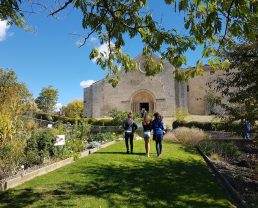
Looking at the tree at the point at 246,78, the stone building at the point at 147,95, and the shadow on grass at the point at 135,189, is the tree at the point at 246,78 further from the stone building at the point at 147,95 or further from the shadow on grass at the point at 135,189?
the stone building at the point at 147,95

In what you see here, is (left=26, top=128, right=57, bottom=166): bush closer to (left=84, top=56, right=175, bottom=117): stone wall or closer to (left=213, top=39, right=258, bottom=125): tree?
(left=213, top=39, right=258, bottom=125): tree

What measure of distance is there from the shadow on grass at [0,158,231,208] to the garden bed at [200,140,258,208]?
0.68 m

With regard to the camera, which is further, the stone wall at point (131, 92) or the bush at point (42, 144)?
the stone wall at point (131, 92)

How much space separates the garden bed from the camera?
788 cm

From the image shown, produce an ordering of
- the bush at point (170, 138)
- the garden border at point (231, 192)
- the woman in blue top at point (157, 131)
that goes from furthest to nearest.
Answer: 1. the bush at point (170, 138)
2. the woman in blue top at point (157, 131)
3. the garden border at point (231, 192)

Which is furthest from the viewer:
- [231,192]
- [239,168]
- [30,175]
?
[239,168]

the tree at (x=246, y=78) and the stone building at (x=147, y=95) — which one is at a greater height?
the stone building at (x=147, y=95)

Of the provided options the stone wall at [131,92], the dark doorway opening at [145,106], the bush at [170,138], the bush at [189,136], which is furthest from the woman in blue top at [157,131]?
the dark doorway opening at [145,106]

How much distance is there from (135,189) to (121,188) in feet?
1.11

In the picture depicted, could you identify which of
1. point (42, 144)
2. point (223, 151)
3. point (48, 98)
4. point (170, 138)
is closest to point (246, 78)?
point (223, 151)

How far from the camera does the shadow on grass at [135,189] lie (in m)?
6.51

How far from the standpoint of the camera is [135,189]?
296 inches

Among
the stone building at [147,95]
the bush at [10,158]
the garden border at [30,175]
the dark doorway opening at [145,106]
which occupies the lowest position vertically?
the garden border at [30,175]

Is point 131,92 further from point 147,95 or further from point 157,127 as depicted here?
point 157,127
